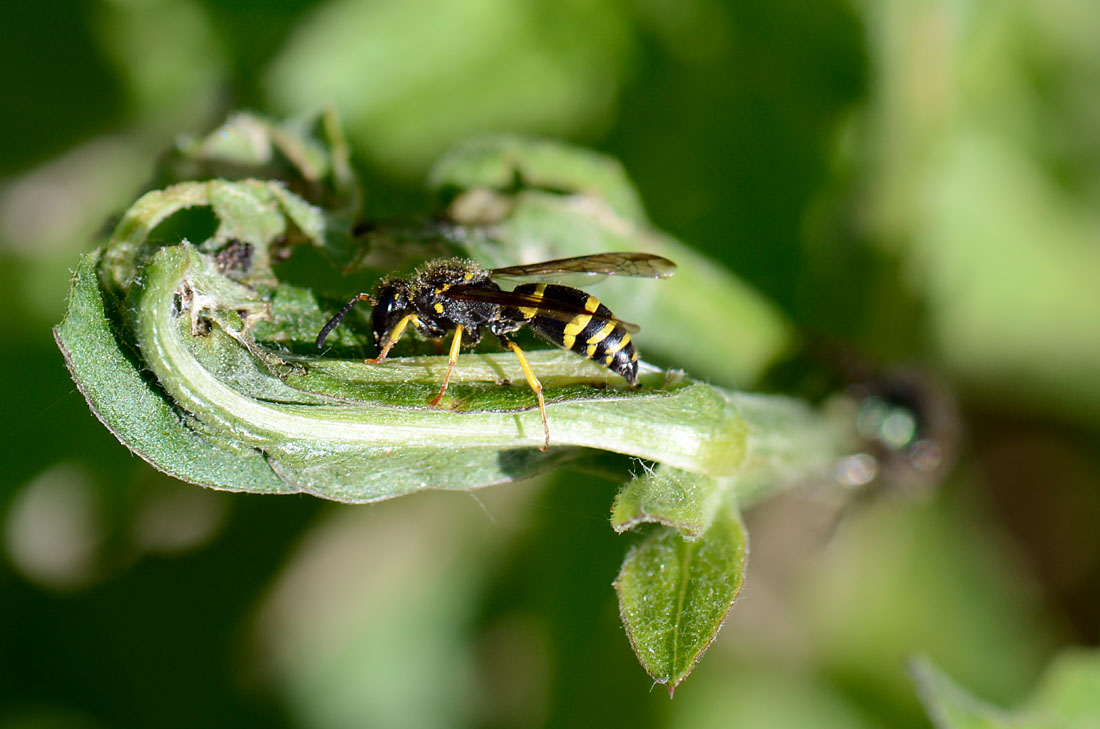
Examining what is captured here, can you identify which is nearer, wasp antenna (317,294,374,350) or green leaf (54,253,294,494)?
green leaf (54,253,294,494)

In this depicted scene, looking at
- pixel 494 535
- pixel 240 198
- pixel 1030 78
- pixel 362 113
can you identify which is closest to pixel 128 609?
pixel 494 535

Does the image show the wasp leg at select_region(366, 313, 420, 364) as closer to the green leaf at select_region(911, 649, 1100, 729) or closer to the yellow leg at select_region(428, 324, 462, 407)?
the yellow leg at select_region(428, 324, 462, 407)

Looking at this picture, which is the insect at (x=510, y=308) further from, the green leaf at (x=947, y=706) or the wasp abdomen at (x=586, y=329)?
the green leaf at (x=947, y=706)

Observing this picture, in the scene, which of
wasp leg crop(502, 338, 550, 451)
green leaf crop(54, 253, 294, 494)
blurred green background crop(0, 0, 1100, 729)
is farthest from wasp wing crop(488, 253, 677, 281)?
blurred green background crop(0, 0, 1100, 729)

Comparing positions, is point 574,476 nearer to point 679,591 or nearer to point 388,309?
point 388,309

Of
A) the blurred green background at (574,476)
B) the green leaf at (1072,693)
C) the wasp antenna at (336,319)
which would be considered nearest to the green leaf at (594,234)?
the wasp antenna at (336,319)

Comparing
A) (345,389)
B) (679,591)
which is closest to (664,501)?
(679,591)

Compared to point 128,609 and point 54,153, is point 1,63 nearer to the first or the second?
point 54,153
